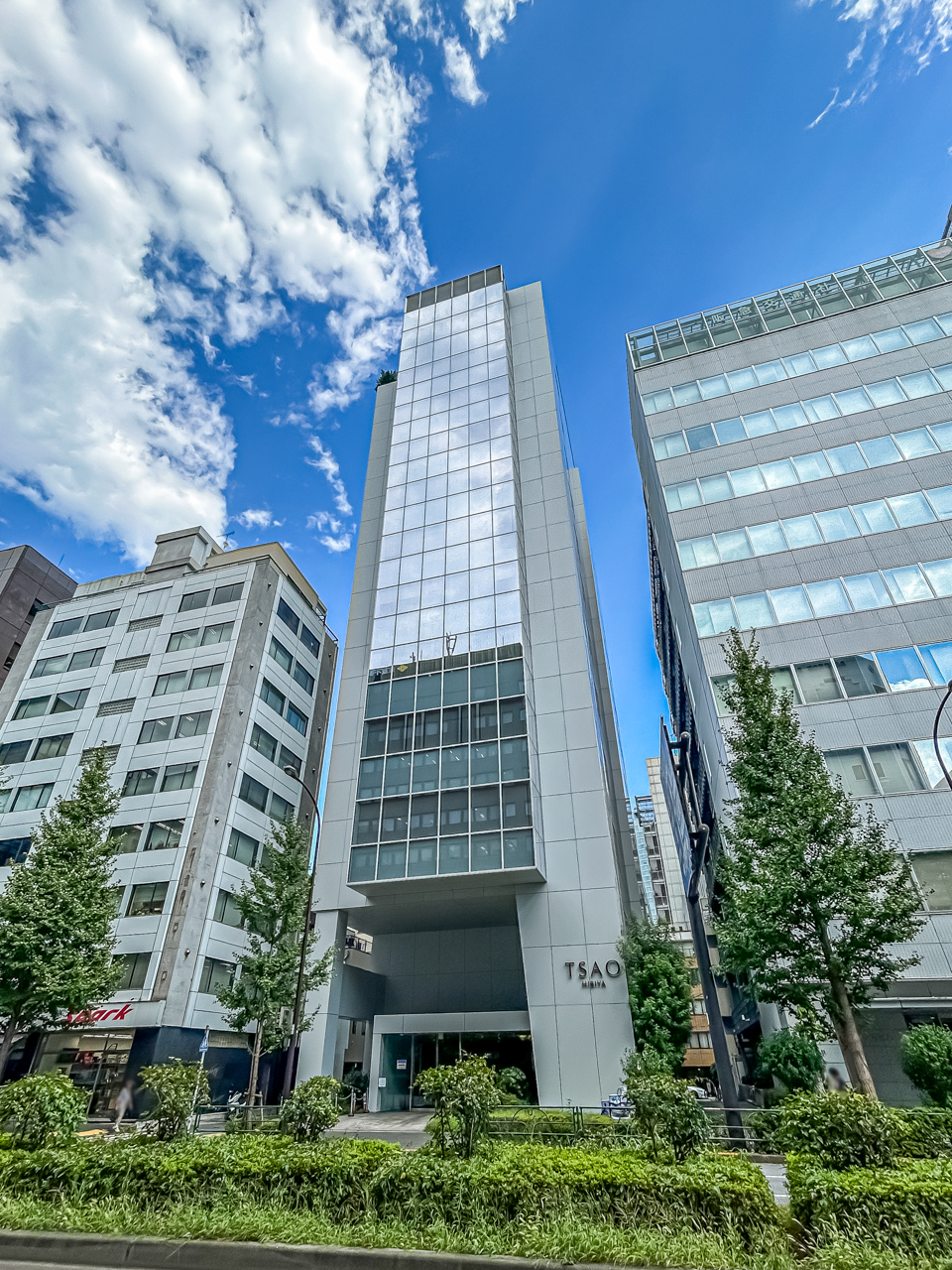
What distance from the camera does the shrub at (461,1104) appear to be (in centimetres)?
984

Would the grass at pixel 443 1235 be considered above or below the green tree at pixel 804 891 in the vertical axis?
below

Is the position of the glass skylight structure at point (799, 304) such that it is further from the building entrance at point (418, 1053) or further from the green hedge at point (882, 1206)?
the green hedge at point (882, 1206)

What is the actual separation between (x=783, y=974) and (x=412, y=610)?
26.5 m

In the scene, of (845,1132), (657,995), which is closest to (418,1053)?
(657,995)

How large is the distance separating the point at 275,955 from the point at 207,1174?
63.1 ft

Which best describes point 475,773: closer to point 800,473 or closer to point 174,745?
point 174,745

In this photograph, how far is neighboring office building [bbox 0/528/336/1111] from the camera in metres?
32.3

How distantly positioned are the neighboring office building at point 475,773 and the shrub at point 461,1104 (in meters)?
19.2

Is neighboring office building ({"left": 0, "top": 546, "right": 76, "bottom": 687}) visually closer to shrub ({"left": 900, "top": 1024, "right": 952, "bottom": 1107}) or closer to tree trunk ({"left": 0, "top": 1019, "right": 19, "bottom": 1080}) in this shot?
tree trunk ({"left": 0, "top": 1019, "right": 19, "bottom": 1080})

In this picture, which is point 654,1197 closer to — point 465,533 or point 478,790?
point 478,790

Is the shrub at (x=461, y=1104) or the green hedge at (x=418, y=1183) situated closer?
the green hedge at (x=418, y=1183)

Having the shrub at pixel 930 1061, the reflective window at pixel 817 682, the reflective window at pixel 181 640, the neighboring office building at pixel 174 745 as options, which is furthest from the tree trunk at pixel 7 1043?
the reflective window at pixel 817 682

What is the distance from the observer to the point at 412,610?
3850 centimetres

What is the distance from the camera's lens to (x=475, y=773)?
31938 mm
